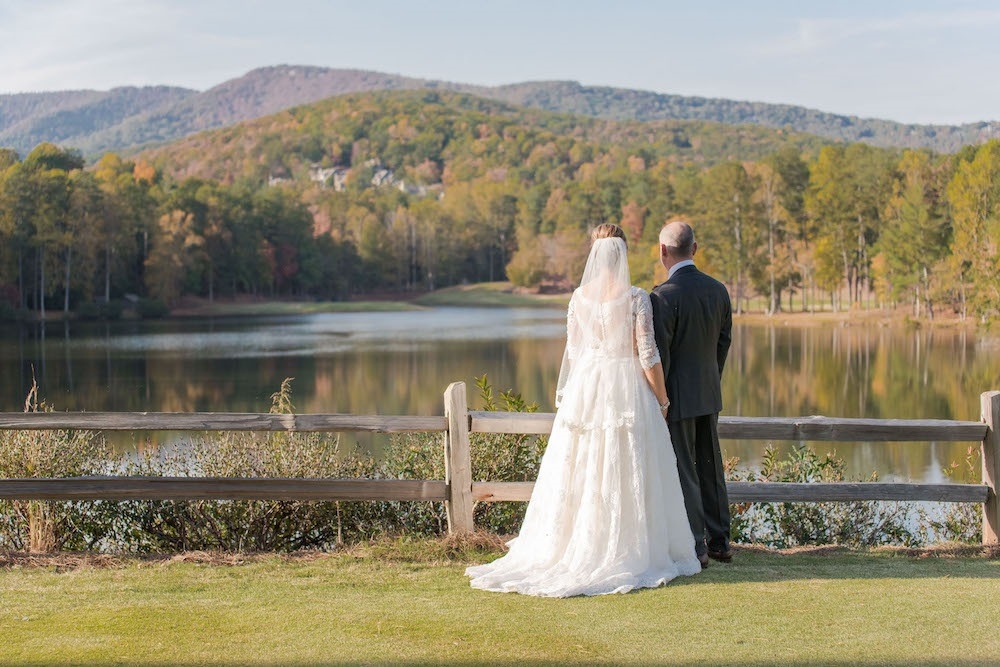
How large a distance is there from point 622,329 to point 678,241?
0.57 meters

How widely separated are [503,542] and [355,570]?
36.6 inches

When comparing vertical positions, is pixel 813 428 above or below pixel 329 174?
below

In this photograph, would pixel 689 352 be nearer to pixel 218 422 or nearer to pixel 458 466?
pixel 458 466

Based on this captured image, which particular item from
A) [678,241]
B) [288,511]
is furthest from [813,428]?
[288,511]

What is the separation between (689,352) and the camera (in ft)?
17.3

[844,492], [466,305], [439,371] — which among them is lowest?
[439,371]

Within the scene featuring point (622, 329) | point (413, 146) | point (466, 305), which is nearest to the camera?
point (622, 329)

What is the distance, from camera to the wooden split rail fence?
5.65 m

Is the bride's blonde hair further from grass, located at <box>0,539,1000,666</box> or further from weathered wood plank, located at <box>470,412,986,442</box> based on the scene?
grass, located at <box>0,539,1000,666</box>

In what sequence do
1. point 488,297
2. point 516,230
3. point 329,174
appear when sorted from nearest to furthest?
point 488,297 < point 516,230 < point 329,174

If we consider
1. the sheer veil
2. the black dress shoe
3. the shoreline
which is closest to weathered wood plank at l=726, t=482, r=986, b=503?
the black dress shoe

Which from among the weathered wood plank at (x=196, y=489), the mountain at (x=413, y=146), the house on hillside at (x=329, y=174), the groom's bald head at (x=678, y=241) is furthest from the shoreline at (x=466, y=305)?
the house on hillside at (x=329, y=174)

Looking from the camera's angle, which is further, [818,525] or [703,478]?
[818,525]

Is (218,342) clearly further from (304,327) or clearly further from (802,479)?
(802,479)
